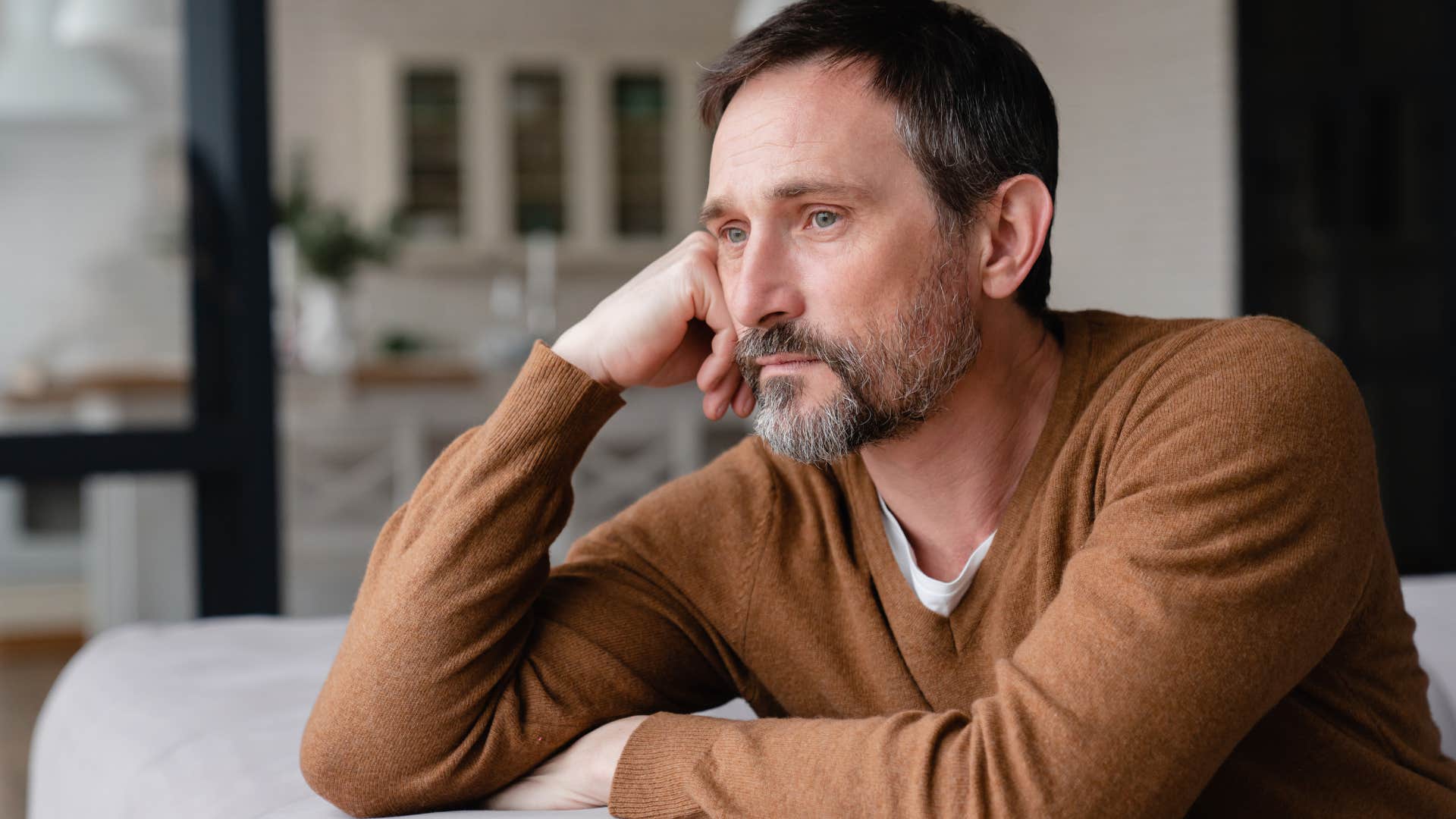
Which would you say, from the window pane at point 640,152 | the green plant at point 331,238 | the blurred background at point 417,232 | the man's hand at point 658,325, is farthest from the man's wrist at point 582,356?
the window pane at point 640,152

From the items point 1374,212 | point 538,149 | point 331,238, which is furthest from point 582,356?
point 538,149

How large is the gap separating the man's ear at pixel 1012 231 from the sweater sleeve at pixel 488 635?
37 cm

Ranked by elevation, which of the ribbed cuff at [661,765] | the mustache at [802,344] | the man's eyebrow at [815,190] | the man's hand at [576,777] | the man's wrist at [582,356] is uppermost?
the man's eyebrow at [815,190]

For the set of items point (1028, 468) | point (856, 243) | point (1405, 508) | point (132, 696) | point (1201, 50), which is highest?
point (1201, 50)

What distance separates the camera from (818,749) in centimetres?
97

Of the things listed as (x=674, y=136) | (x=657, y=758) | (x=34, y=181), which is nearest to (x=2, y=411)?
(x=34, y=181)

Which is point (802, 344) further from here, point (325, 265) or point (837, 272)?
point (325, 265)

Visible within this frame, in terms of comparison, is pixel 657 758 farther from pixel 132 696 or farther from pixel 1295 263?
pixel 1295 263

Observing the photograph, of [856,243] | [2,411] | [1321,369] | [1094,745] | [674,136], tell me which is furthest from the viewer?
[674,136]

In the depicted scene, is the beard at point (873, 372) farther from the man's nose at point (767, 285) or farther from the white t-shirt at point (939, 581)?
the white t-shirt at point (939, 581)

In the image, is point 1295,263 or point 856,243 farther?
point 1295,263

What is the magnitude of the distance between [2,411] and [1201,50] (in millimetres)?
3911

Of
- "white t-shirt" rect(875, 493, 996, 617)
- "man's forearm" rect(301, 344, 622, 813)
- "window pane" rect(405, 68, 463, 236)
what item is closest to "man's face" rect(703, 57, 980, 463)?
"white t-shirt" rect(875, 493, 996, 617)

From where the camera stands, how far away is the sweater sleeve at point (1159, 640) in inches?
35.0
